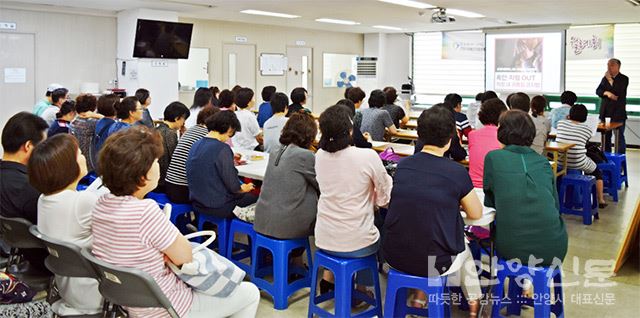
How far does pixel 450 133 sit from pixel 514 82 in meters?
9.57

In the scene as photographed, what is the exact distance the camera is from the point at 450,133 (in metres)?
2.65

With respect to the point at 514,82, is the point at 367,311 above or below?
below

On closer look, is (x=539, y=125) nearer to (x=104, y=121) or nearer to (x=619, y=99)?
(x=619, y=99)

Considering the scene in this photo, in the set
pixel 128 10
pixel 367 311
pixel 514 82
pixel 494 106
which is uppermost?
pixel 128 10

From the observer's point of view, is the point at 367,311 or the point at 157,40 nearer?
the point at 367,311

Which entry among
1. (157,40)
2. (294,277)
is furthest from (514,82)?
(294,277)

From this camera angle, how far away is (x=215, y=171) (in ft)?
11.9

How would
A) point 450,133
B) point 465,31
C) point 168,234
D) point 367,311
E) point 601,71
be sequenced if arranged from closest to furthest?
point 168,234, point 450,133, point 367,311, point 601,71, point 465,31

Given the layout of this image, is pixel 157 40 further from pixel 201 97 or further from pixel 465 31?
pixel 465 31

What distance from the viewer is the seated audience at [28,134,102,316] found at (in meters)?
2.34

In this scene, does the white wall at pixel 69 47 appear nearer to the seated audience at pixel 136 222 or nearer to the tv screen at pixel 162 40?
the tv screen at pixel 162 40

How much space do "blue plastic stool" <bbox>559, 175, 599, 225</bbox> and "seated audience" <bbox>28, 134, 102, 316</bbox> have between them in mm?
4486

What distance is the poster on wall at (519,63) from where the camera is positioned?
36.6ft

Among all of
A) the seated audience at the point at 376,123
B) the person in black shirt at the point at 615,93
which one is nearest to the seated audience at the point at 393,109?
the seated audience at the point at 376,123
